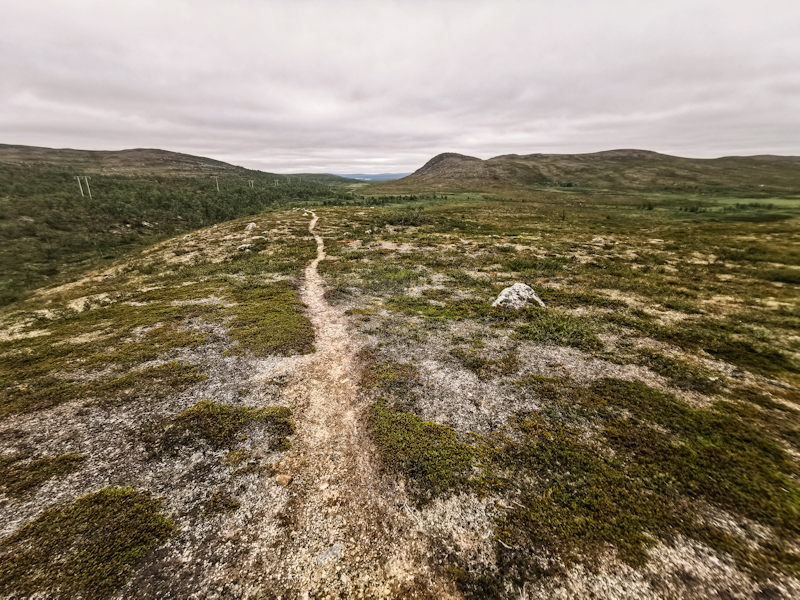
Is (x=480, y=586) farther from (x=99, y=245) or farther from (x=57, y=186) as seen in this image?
(x=57, y=186)

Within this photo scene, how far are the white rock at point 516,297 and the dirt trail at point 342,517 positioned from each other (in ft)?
57.1

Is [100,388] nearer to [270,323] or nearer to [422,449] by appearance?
[270,323]

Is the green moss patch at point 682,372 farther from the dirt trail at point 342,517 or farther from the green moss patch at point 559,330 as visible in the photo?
the dirt trail at point 342,517

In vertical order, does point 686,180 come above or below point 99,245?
above

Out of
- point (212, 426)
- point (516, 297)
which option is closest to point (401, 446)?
point (212, 426)

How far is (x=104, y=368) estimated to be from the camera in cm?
1831

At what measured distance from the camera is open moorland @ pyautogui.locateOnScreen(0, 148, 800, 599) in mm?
8922

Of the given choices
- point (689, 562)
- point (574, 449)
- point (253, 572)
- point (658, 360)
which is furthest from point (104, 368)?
point (658, 360)

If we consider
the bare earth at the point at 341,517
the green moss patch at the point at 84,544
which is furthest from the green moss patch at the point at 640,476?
the green moss patch at the point at 84,544

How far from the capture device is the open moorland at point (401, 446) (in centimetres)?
892

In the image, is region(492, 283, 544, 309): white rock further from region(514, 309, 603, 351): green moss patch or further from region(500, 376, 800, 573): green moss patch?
region(500, 376, 800, 573): green moss patch

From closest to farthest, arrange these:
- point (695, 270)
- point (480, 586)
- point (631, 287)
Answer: point (480, 586), point (631, 287), point (695, 270)

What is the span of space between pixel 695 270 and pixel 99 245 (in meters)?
107

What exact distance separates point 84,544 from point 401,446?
34.9 ft
